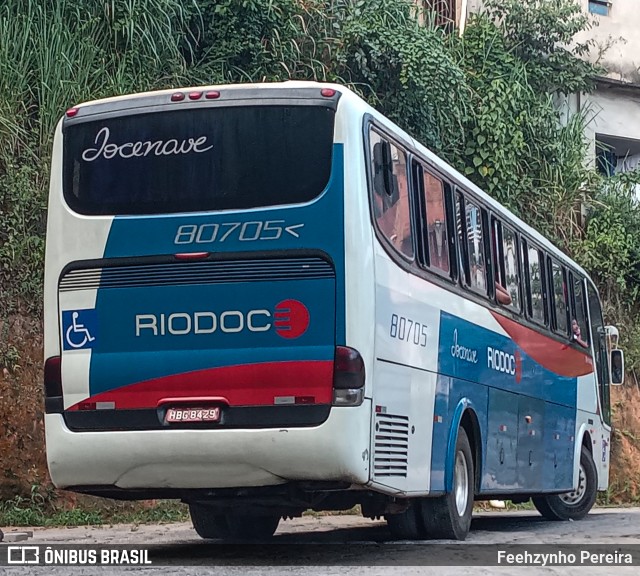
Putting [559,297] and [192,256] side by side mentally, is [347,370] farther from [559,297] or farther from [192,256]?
[559,297]

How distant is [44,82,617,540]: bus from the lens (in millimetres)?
8422

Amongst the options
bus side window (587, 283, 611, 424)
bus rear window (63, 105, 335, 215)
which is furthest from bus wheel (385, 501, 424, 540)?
bus side window (587, 283, 611, 424)

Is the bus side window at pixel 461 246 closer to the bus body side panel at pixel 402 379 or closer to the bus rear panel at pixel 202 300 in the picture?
the bus body side panel at pixel 402 379

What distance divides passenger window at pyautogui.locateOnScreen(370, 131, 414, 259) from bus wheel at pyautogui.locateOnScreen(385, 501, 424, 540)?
241 cm

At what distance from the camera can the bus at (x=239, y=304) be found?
8.42 m

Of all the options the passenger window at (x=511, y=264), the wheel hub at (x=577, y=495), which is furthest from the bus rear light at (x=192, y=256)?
the wheel hub at (x=577, y=495)

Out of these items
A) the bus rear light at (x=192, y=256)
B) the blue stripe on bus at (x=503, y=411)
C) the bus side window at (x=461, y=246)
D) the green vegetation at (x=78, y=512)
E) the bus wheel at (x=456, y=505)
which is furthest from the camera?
the green vegetation at (x=78, y=512)

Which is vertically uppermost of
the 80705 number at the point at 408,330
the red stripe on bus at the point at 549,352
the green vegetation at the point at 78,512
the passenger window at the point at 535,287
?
the passenger window at the point at 535,287

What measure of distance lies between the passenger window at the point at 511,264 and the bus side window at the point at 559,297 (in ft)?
5.65

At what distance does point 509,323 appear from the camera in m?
12.6

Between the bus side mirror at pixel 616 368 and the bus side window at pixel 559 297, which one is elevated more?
the bus side window at pixel 559 297

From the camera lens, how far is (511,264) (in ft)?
42.2

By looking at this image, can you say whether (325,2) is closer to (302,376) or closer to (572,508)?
(572,508)

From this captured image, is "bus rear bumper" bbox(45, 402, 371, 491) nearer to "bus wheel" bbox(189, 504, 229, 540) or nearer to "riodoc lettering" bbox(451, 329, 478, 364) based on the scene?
"bus wheel" bbox(189, 504, 229, 540)
